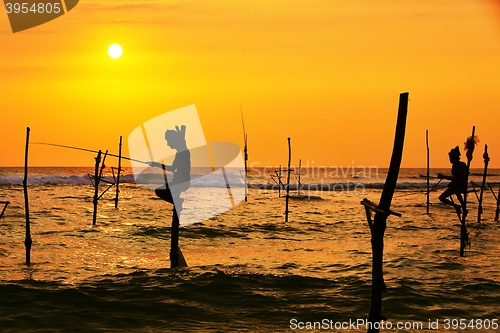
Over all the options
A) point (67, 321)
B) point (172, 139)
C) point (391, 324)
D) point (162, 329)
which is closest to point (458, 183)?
point (391, 324)

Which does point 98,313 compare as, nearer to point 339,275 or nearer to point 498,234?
point 339,275

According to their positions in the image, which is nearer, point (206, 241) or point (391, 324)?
point (391, 324)

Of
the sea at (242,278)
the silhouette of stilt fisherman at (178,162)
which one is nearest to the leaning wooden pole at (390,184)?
the sea at (242,278)

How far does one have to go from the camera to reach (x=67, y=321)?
1007 centimetres

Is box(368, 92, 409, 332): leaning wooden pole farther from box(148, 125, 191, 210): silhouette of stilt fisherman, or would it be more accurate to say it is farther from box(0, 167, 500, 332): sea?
box(148, 125, 191, 210): silhouette of stilt fisherman

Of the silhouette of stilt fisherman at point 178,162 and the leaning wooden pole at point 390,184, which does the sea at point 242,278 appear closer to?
the silhouette of stilt fisherman at point 178,162

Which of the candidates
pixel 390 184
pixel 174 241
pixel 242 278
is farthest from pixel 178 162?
pixel 390 184

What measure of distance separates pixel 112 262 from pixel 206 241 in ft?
16.2

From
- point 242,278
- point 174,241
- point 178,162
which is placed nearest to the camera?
point 178,162

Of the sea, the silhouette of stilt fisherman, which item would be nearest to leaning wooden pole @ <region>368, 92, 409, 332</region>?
the sea

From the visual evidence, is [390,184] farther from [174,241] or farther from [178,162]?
[174,241]

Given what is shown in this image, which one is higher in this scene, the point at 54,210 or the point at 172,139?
the point at 172,139

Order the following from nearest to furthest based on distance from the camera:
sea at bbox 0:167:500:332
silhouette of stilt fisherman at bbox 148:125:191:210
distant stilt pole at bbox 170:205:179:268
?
sea at bbox 0:167:500:332 < silhouette of stilt fisherman at bbox 148:125:191:210 < distant stilt pole at bbox 170:205:179:268

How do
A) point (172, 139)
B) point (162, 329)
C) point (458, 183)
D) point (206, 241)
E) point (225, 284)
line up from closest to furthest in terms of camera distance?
point (162, 329), point (172, 139), point (225, 284), point (458, 183), point (206, 241)
